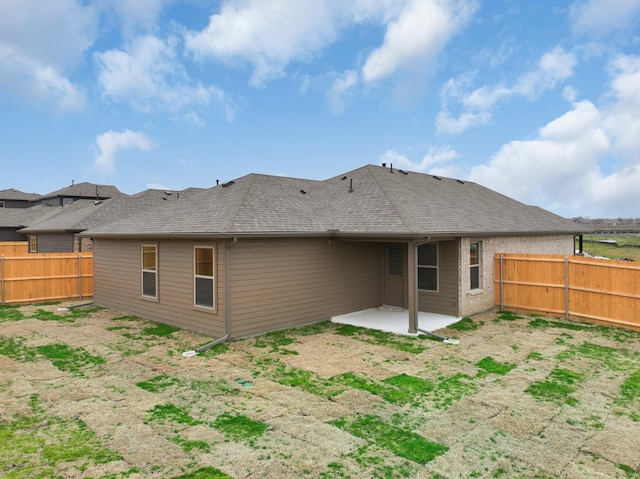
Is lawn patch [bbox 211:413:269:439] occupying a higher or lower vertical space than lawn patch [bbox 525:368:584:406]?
higher

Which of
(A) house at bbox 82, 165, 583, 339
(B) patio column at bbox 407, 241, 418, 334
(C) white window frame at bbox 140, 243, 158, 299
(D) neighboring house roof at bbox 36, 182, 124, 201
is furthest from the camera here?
(D) neighboring house roof at bbox 36, 182, 124, 201

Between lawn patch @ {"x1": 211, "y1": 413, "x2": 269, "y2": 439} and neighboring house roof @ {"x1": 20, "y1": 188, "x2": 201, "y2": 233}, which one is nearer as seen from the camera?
lawn patch @ {"x1": 211, "y1": 413, "x2": 269, "y2": 439}

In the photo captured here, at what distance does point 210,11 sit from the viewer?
1593 centimetres

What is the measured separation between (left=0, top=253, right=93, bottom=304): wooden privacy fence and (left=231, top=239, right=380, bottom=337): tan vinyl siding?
941 centimetres

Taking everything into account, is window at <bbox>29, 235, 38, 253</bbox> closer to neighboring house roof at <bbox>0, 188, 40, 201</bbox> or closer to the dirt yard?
the dirt yard

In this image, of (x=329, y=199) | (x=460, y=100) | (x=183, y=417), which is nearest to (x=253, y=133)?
(x=460, y=100)

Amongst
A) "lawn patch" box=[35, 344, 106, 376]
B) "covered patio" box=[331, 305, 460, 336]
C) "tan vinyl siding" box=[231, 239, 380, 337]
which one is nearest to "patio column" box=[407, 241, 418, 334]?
"covered patio" box=[331, 305, 460, 336]

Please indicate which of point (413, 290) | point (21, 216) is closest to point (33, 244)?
point (21, 216)

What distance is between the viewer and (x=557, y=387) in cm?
623

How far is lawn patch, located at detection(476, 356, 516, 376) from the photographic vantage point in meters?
6.93

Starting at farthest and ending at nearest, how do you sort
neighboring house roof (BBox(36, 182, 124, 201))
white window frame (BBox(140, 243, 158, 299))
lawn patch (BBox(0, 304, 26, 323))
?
neighboring house roof (BBox(36, 182, 124, 201)) → lawn patch (BBox(0, 304, 26, 323)) → white window frame (BBox(140, 243, 158, 299))

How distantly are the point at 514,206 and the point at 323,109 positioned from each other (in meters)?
13.8

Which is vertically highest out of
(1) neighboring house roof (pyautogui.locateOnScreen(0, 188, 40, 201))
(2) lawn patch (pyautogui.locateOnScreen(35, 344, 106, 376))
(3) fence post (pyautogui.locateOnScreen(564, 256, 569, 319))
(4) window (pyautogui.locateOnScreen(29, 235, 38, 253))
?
(1) neighboring house roof (pyautogui.locateOnScreen(0, 188, 40, 201))

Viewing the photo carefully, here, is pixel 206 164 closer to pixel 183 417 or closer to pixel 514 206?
pixel 514 206
